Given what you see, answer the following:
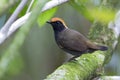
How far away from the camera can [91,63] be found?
2162 millimetres

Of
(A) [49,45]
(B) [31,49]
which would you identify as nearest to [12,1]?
(B) [31,49]

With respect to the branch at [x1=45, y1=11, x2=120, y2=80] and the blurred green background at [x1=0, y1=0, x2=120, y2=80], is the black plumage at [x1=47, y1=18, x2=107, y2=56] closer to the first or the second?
the branch at [x1=45, y1=11, x2=120, y2=80]

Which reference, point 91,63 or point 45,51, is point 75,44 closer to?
point 91,63

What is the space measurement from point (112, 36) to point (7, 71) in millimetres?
2160

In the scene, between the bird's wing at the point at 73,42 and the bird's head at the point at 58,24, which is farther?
the bird's head at the point at 58,24

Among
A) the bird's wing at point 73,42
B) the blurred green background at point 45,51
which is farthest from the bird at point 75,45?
the blurred green background at point 45,51

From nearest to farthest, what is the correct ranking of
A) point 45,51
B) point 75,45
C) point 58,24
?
1. point 75,45
2. point 58,24
3. point 45,51

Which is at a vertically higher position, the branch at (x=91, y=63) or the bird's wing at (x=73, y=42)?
the bird's wing at (x=73, y=42)

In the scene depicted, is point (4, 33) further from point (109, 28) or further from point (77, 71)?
point (109, 28)

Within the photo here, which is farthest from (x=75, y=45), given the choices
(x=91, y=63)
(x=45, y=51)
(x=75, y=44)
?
(x=45, y=51)

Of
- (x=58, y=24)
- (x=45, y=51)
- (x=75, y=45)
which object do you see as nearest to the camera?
(x=75, y=45)

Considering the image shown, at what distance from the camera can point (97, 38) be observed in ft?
8.63

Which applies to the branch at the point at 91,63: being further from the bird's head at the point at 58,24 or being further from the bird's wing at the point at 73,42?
the bird's head at the point at 58,24

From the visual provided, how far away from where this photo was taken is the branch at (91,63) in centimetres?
166
